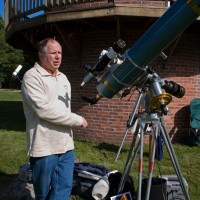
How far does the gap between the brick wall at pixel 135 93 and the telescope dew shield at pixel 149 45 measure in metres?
3.92

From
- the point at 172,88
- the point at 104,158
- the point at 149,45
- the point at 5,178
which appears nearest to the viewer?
the point at 149,45

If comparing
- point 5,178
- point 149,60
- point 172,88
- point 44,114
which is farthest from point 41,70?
point 5,178

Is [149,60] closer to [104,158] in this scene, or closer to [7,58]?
[104,158]

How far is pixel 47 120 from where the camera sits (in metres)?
2.71

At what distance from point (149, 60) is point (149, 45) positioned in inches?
6.6

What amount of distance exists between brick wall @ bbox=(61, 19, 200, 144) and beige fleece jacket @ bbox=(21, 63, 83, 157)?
155 inches

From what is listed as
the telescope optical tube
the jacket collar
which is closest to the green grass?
the telescope optical tube

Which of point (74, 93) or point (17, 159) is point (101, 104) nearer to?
point (74, 93)

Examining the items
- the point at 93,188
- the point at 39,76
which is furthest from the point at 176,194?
the point at 39,76

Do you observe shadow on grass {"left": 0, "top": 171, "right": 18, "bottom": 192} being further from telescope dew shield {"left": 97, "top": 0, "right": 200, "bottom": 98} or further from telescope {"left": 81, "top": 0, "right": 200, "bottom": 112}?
telescope dew shield {"left": 97, "top": 0, "right": 200, "bottom": 98}

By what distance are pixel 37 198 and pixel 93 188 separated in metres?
0.90

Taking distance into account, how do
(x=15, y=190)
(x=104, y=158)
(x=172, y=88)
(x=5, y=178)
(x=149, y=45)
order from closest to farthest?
1. (x=149, y=45)
2. (x=172, y=88)
3. (x=15, y=190)
4. (x=5, y=178)
5. (x=104, y=158)

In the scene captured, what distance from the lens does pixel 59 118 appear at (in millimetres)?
2738

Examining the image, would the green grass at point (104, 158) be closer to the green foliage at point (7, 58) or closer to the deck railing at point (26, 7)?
the deck railing at point (26, 7)
